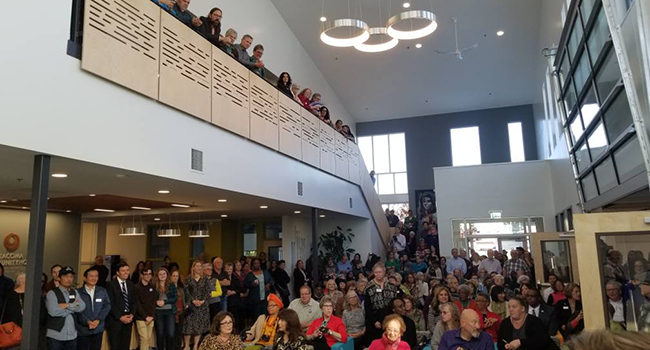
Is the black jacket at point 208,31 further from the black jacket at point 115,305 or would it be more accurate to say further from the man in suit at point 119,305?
the black jacket at point 115,305

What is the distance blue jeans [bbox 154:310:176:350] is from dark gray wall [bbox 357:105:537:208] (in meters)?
13.4

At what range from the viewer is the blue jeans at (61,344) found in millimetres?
5219

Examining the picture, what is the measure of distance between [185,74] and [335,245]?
9.16m

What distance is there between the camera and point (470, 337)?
435 centimetres

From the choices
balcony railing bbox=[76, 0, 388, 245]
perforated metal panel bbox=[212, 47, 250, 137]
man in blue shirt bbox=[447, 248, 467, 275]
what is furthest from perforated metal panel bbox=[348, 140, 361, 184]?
perforated metal panel bbox=[212, 47, 250, 137]

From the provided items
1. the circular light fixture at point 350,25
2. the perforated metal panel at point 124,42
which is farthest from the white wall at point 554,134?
the perforated metal panel at point 124,42

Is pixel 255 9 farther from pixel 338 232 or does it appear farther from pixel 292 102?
pixel 338 232

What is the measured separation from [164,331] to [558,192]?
10922mm

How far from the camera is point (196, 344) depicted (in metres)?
7.05

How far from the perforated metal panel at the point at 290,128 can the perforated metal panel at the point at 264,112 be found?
0.22 m

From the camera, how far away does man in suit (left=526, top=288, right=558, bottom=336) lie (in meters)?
5.79

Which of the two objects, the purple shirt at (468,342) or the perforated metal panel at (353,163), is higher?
the perforated metal panel at (353,163)

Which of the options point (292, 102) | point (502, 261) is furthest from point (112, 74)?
point (502, 261)

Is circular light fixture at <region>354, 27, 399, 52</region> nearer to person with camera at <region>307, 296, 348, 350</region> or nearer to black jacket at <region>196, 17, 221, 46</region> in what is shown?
black jacket at <region>196, 17, 221, 46</region>
